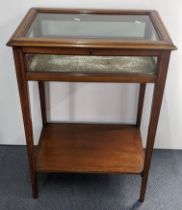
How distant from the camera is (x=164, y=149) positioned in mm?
1696

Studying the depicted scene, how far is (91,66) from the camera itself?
1047 mm

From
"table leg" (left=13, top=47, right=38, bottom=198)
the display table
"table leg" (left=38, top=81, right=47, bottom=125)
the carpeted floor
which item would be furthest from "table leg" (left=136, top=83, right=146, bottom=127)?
"table leg" (left=13, top=47, right=38, bottom=198)

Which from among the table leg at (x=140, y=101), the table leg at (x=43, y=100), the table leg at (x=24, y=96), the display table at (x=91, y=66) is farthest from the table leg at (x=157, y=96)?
the table leg at (x=43, y=100)

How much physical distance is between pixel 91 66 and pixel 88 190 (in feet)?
2.22

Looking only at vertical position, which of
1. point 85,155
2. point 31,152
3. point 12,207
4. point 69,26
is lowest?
point 12,207

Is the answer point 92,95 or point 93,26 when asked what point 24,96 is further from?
point 92,95

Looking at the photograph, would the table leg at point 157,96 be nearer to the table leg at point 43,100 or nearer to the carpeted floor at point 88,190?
the carpeted floor at point 88,190

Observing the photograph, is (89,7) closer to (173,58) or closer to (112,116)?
(173,58)

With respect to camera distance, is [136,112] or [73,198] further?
[136,112]

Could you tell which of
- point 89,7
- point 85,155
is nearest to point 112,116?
point 85,155

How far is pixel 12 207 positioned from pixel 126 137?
2.09ft

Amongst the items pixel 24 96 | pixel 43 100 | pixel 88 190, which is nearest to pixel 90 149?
pixel 88 190

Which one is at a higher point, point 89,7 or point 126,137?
point 89,7

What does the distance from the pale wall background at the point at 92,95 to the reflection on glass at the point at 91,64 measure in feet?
0.99
